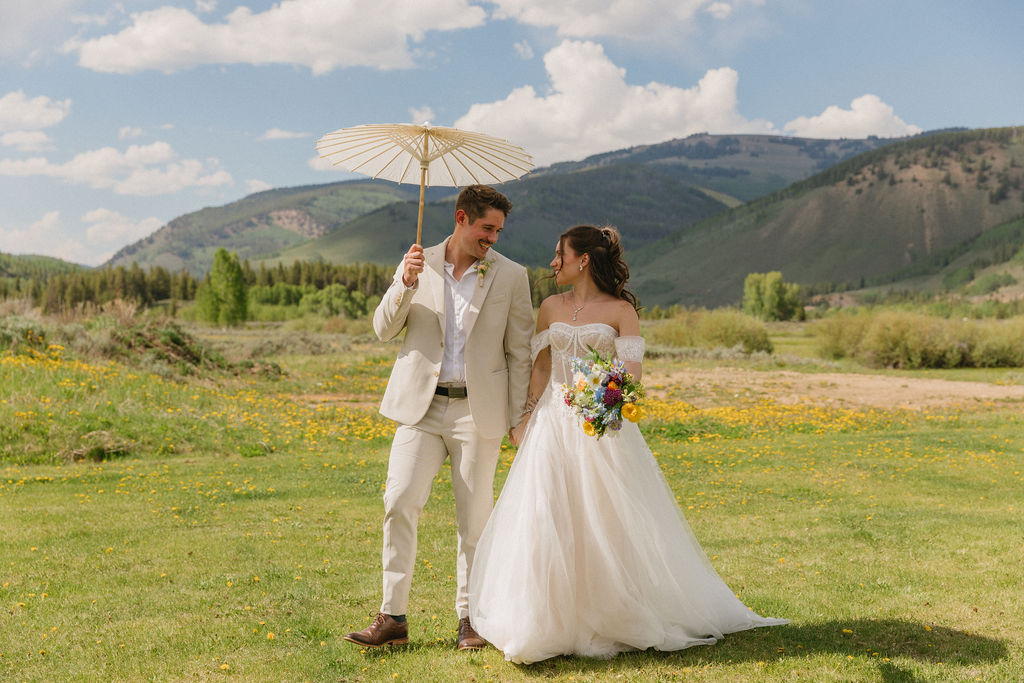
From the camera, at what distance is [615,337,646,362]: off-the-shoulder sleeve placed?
17.1 ft

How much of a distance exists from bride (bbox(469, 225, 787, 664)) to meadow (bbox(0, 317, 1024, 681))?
0.19 meters

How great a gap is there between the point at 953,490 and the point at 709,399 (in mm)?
11474

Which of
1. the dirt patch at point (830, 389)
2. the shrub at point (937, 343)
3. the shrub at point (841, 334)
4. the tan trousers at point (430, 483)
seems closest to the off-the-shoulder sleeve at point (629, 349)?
the tan trousers at point (430, 483)

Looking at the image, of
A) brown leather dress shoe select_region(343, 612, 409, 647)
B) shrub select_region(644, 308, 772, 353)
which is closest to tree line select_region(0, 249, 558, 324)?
shrub select_region(644, 308, 772, 353)

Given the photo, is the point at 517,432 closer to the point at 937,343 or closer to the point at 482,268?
the point at 482,268

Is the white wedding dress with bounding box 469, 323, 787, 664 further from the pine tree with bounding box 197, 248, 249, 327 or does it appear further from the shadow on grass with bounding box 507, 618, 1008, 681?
the pine tree with bounding box 197, 248, 249, 327

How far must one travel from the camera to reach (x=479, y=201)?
4996 millimetres

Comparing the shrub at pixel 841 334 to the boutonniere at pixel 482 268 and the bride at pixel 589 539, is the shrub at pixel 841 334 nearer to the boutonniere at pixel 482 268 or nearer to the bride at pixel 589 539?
the bride at pixel 589 539

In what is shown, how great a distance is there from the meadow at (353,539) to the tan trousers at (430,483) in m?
0.50

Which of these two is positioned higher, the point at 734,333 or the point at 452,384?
the point at 452,384

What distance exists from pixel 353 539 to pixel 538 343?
4.07m

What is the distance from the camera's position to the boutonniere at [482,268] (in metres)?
5.05

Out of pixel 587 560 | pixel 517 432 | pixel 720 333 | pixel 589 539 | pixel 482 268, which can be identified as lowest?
pixel 587 560

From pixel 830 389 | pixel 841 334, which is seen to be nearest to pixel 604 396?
pixel 830 389
